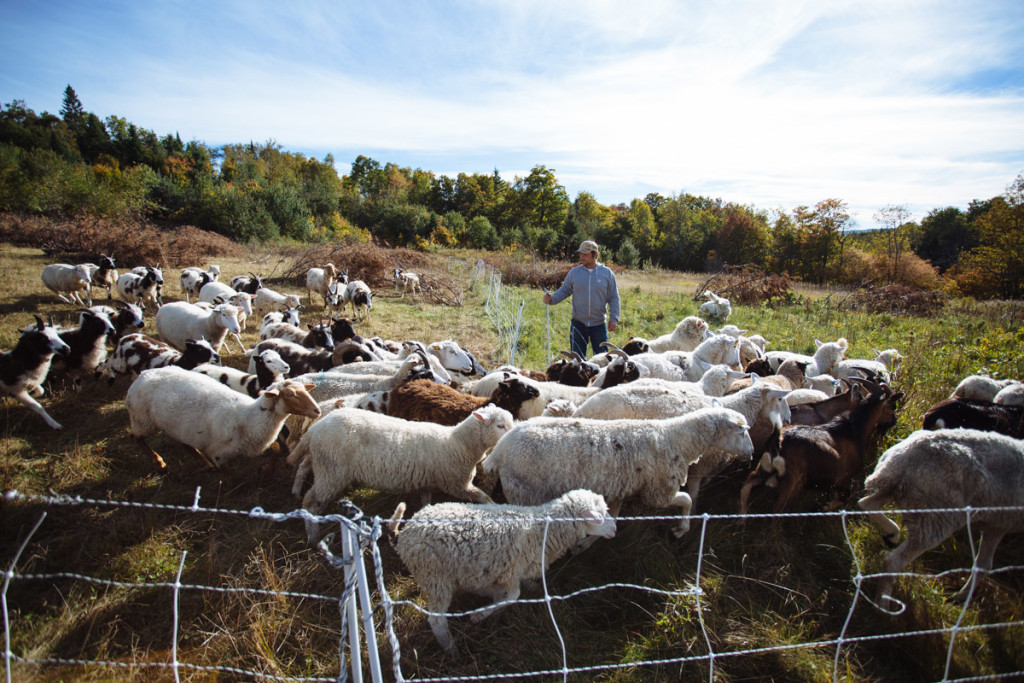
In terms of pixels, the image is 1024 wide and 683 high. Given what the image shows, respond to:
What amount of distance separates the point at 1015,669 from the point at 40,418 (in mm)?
10321

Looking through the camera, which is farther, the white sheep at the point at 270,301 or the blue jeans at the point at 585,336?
the white sheep at the point at 270,301

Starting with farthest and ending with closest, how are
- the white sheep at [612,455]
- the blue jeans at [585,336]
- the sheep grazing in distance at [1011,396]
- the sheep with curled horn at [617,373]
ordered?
the blue jeans at [585,336], the sheep with curled horn at [617,373], the sheep grazing in distance at [1011,396], the white sheep at [612,455]

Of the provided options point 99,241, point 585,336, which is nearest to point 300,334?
point 585,336

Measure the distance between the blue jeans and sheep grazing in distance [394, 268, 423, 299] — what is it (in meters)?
11.0

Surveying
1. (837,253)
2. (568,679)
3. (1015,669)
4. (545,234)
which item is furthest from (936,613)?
(837,253)

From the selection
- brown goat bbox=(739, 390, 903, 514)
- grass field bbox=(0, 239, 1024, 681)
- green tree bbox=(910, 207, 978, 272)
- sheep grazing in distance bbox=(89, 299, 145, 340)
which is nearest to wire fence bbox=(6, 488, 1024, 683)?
grass field bbox=(0, 239, 1024, 681)

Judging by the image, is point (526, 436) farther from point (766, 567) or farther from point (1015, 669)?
point (1015, 669)

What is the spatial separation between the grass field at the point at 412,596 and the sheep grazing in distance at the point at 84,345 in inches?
66.9

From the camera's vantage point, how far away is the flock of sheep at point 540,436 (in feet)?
11.5

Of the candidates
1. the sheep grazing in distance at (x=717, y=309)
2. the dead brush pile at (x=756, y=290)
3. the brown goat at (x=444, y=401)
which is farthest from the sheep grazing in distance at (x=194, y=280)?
the dead brush pile at (x=756, y=290)

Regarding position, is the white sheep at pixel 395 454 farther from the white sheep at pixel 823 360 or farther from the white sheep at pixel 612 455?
the white sheep at pixel 823 360

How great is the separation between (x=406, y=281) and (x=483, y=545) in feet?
53.1

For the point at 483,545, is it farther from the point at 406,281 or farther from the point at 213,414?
the point at 406,281

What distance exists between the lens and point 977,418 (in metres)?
5.05
